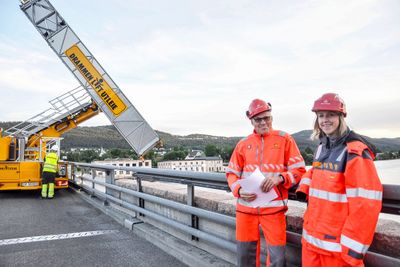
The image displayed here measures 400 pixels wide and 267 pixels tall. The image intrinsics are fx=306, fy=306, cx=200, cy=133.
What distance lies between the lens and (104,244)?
15.1 feet

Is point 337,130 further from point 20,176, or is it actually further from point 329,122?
point 20,176

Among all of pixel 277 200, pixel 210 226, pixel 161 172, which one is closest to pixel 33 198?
pixel 161 172

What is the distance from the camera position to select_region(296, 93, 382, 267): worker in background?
1.74m

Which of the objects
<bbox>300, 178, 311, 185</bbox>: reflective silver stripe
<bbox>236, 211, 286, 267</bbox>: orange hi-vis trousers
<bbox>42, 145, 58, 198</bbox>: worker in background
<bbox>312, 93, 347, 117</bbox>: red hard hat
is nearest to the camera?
<bbox>312, 93, 347, 117</bbox>: red hard hat

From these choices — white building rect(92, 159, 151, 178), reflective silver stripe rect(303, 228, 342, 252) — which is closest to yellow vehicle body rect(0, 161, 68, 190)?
white building rect(92, 159, 151, 178)

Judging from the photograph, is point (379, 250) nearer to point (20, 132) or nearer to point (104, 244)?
point (104, 244)

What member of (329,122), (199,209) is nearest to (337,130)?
(329,122)

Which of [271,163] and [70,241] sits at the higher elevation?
[271,163]

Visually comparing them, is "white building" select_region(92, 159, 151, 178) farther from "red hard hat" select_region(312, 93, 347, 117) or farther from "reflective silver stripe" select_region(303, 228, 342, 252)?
"red hard hat" select_region(312, 93, 347, 117)

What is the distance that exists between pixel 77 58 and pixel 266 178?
15374 mm

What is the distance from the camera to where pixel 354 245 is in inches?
69.3

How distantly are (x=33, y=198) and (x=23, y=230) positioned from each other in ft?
15.2

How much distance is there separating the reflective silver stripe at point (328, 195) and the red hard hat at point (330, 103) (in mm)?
560

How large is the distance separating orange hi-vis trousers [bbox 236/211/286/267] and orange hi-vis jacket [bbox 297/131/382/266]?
34 centimetres
